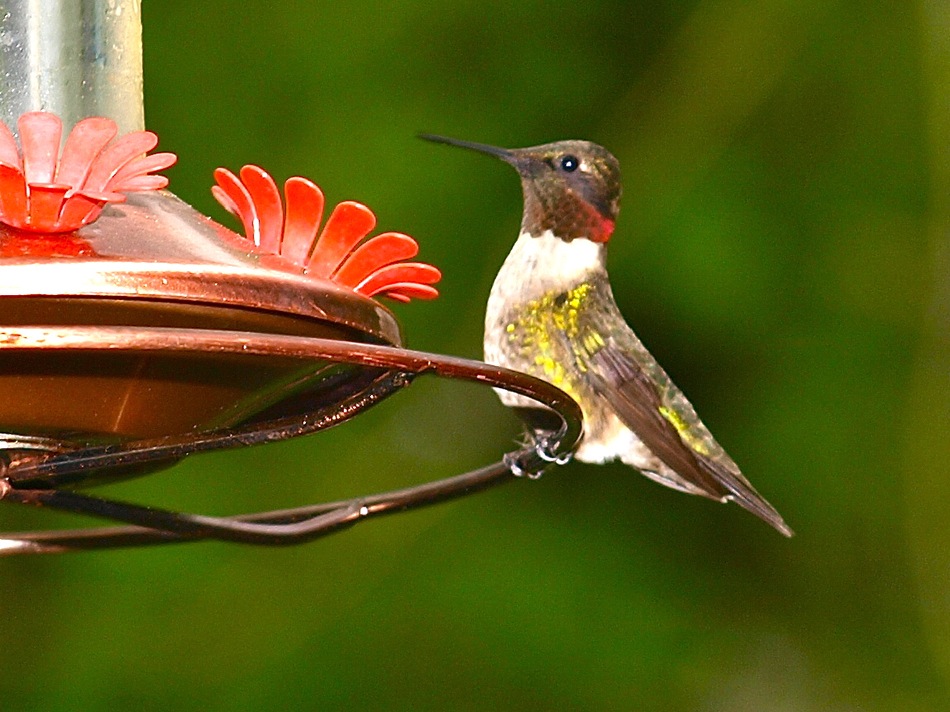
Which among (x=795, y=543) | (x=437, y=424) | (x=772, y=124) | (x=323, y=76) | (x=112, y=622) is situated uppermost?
(x=772, y=124)

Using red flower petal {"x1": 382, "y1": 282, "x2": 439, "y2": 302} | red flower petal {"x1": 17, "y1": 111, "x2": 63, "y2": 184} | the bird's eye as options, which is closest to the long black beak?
the bird's eye

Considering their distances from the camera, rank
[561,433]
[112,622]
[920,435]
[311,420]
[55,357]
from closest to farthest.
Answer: [55,357]
[311,420]
[561,433]
[112,622]
[920,435]

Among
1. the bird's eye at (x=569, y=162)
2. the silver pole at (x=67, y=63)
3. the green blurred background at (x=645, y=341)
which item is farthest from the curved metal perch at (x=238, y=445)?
the green blurred background at (x=645, y=341)

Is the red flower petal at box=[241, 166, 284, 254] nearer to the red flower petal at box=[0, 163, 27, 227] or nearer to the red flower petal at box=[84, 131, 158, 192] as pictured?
the red flower petal at box=[84, 131, 158, 192]

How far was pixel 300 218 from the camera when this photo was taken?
242 cm

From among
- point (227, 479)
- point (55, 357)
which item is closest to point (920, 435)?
point (227, 479)

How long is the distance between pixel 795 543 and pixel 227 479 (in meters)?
2.24

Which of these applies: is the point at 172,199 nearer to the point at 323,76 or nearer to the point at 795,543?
the point at 323,76

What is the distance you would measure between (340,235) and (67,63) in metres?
0.73

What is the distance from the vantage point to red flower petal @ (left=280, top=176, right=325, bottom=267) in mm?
2379

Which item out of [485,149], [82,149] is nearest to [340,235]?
[82,149]

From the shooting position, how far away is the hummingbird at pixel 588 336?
3.93m

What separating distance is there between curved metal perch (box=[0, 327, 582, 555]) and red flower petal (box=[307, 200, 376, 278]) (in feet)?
0.63

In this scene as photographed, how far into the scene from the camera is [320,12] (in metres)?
5.55
